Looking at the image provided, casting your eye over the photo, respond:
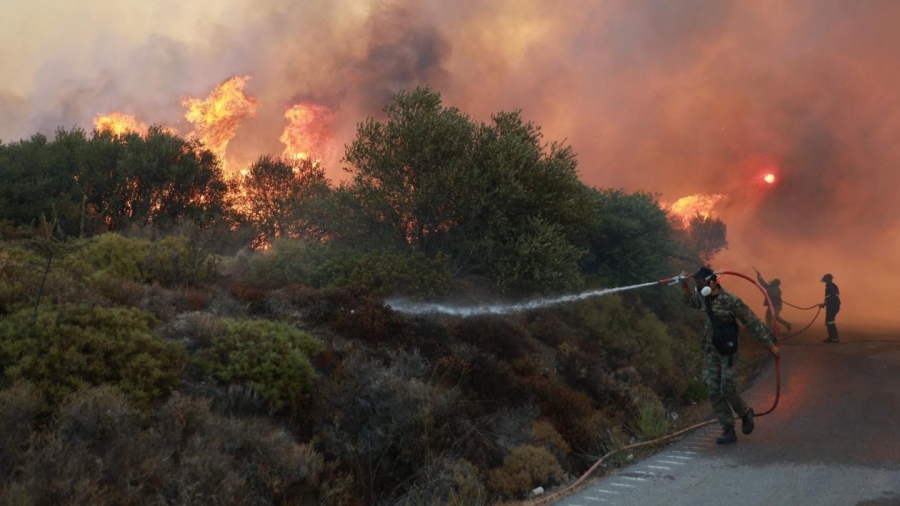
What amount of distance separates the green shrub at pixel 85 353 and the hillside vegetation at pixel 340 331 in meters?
0.03

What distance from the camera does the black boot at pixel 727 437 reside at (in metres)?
8.41

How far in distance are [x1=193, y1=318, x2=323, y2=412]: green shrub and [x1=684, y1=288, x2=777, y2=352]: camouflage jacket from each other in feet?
16.9

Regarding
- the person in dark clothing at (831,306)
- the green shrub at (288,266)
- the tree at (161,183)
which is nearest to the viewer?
the green shrub at (288,266)

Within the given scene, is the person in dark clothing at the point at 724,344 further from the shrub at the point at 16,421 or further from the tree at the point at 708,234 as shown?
the tree at the point at 708,234

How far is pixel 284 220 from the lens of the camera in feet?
70.9

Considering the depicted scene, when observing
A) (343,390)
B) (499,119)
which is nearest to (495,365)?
(343,390)

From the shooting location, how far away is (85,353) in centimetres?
677

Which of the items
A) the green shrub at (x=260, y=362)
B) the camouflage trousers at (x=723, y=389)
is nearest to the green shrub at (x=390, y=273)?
the green shrub at (x=260, y=362)

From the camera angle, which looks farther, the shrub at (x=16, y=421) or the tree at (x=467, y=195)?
the tree at (x=467, y=195)

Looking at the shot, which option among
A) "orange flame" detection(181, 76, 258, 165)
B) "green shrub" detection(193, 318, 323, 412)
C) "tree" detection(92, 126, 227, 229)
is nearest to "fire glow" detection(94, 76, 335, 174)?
"orange flame" detection(181, 76, 258, 165)

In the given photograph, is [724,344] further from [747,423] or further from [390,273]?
[390,273]

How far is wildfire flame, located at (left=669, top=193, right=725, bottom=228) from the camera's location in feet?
→ 143

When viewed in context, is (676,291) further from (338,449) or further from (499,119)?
(338,449)

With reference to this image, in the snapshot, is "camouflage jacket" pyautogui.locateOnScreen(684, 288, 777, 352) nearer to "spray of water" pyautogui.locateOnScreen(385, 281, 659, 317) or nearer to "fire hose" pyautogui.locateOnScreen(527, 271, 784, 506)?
"fire hose" pyautogui.locateOnScreen(527, 271, 784, 506)
